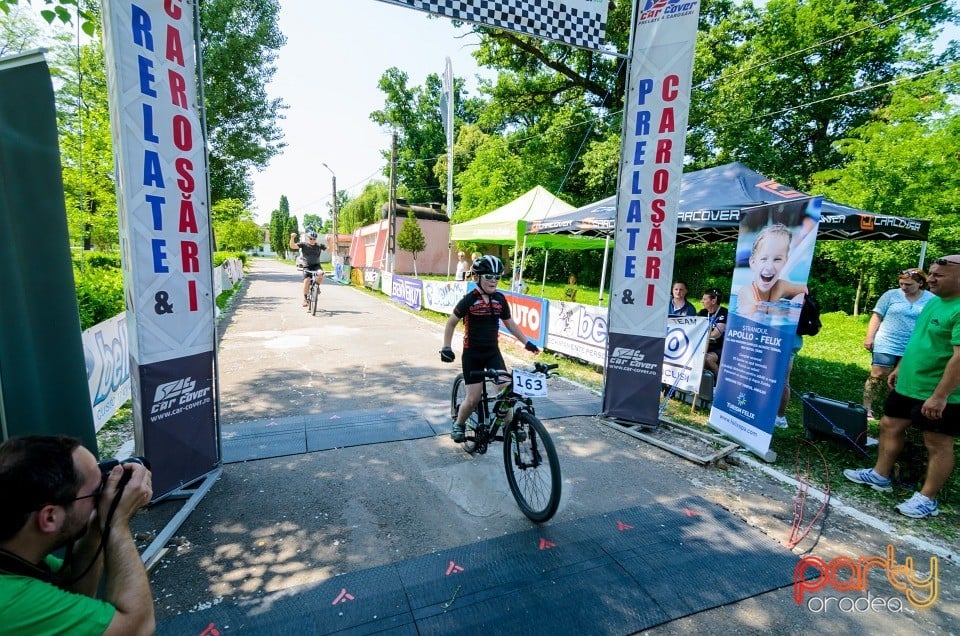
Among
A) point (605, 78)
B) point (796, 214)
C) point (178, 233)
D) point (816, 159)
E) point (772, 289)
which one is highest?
point (605, 78)

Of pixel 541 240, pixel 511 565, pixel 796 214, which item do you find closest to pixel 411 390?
pixel 511 565

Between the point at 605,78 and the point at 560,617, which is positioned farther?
the point at 605,78

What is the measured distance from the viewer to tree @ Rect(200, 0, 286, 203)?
18.9 m

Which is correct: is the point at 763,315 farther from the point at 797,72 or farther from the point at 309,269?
the point at 797,72

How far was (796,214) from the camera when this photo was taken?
4.41 m

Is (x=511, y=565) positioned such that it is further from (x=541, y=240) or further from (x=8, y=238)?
(x=541, y=240)

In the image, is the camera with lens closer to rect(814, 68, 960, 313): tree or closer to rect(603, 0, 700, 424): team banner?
rect(603, 0, 700, 424): team banner

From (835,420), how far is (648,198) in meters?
3.23

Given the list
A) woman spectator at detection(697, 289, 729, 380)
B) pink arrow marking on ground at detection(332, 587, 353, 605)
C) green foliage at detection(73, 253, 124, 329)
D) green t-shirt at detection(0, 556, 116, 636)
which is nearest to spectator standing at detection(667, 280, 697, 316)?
woman spectator at detection(697, 289, 729, 380)

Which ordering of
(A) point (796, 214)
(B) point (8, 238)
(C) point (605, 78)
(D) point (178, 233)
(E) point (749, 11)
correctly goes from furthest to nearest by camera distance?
(C) point (605, 78) → (E) point (749, 11) → (A) point (796, 214) → (D) point (178, 233) → (B) point (8, 238)

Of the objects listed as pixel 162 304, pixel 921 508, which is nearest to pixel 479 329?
pixel 162 304

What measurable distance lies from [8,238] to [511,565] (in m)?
3.19

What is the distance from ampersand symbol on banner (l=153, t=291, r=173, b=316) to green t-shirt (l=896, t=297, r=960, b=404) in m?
5.98

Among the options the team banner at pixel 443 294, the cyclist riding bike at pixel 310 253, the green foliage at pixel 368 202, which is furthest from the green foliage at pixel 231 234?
the team banner at pixel 443 294
